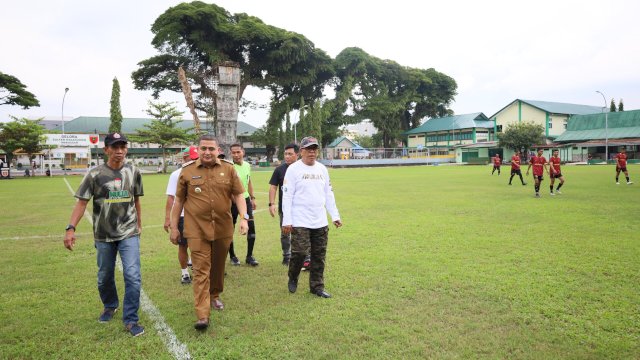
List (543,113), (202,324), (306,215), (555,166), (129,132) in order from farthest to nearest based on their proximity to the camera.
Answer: (129,132), (543,113), (555,166), (306,215), (202,324)

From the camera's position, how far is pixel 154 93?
156 feet

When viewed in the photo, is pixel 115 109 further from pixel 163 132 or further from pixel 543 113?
pixel 543 113

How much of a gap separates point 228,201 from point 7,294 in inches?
134

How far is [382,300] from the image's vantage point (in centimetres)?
474

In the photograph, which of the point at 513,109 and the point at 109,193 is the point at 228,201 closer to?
the point at 109,193

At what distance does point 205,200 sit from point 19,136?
140ft

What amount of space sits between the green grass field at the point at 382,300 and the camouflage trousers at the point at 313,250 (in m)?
0.26

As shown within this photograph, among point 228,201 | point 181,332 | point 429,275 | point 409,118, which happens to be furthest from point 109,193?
point 409,118

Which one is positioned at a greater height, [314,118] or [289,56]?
[289,56]

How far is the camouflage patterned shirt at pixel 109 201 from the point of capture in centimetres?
409

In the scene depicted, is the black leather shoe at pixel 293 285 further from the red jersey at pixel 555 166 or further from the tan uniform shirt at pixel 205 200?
the red jersey at pixel 555 166

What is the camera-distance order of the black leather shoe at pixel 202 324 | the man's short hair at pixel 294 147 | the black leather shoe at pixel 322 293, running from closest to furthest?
1. the black leather shoe at pixel 202 324
2. the black leather shoe at pixel 322 293
3. the man's short hair at pixel 294 147

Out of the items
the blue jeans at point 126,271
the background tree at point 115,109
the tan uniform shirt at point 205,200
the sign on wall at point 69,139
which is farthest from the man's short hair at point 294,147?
the background tree at point 115,109

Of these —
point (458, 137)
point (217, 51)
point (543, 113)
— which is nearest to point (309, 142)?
point (217, 51)
